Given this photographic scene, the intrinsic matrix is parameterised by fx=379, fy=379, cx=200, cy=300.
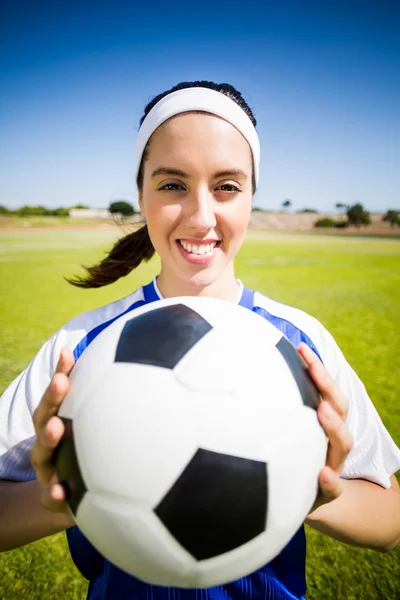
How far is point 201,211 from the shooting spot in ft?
4.99

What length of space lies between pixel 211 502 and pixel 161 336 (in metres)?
0.43

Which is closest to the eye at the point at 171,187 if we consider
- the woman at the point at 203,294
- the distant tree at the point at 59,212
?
the woman at the point at 203,294

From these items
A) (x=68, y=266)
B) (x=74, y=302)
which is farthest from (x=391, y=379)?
(x=68, y=266)

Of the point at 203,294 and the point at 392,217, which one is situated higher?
the point at 203,294

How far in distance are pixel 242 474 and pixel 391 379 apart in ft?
14.2

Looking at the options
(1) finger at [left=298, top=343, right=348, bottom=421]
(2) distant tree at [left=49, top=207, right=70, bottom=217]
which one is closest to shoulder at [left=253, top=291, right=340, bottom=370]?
(1) finger at [left=298, top=343, right=348, bottom=421]

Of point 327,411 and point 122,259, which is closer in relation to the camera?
point 327,411

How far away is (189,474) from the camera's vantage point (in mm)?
883

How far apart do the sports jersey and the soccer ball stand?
505 millimetres

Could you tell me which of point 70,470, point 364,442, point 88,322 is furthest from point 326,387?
point 88,322

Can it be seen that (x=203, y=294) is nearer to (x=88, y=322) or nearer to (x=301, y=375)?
(x=88, y=322)

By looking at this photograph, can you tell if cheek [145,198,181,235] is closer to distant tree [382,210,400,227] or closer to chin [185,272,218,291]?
chin [185,272,218,291]

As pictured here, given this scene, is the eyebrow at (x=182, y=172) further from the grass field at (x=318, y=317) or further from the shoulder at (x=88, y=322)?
the grass field at (x=318, y=317)

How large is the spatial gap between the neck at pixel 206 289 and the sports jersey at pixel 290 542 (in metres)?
0.28
